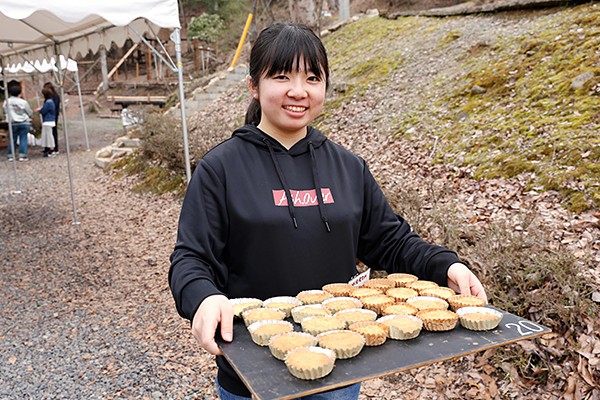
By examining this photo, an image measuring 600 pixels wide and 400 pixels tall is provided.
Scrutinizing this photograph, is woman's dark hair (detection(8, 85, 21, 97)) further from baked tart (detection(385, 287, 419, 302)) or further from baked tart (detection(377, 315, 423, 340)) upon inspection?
baked tart (detection(377, 315, 423, 340))

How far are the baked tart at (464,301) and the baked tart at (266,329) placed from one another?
0.52m

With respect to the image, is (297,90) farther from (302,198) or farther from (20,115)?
(20,115)

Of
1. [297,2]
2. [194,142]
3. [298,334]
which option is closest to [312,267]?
[298,334]

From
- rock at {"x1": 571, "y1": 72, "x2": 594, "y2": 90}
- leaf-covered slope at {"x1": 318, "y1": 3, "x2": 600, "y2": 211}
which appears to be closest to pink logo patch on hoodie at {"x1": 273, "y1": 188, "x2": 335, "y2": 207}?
leaf-covered slope at {"x1": 318, "y1": 3, "x2": 600, "y2": 211}

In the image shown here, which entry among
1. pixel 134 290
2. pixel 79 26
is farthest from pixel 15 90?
pixel 134 290

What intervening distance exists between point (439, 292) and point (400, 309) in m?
0.18

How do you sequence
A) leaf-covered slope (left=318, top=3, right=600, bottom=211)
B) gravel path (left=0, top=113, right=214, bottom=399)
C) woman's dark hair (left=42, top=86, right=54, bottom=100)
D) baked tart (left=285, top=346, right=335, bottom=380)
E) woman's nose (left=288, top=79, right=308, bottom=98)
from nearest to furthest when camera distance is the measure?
baked tart (left=285, top=346, right=335, bottom=380) → woman's nose (left=288, top=79, right=308, bottom=98) → gravel path (left=0, top=113, right=214, bottom=399) → leaf-covered slope (left=318, top=3, right=600, bottom=211) → woman's dark hair (left=42, top=86, right=54, bottom=100)

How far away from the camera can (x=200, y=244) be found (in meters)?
1.51

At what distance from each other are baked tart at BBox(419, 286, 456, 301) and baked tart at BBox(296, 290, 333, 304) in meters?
0.32

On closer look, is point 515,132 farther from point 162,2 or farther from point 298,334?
point 298,334

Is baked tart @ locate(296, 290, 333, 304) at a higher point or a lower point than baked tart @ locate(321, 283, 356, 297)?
higher

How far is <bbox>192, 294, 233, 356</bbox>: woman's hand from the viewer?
1285 mm

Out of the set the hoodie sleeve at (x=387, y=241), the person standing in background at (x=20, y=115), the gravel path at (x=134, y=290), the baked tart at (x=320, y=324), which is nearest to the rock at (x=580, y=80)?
the gravel path at (x=134, y=290)

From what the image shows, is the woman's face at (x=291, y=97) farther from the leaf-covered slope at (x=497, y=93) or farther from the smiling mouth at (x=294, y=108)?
the leaf-covered slope at (x=497, y=93)
